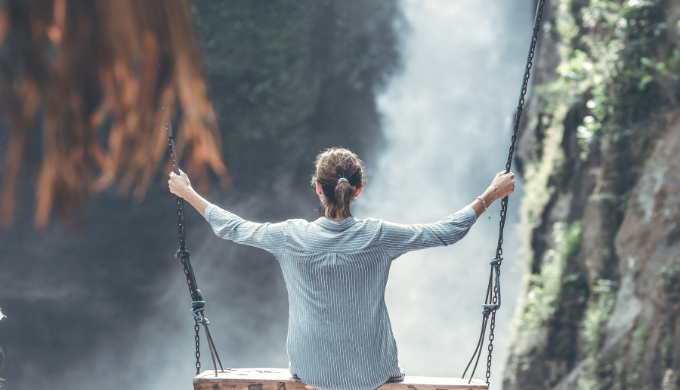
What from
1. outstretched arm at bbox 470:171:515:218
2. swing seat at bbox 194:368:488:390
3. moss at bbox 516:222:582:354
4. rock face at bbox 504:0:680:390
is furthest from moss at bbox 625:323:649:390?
outstretched arm at bbox 470:171:515:218

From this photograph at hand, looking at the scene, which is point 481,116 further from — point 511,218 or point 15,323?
point 15,323

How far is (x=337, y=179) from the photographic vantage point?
143 centimetres

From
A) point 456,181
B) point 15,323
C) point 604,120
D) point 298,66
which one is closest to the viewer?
point 604,120

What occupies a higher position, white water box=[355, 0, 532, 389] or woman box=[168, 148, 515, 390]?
white water box=[355, 0, 532, 389]

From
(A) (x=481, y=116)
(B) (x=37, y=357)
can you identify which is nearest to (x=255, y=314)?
(B) (x=37, y=357)

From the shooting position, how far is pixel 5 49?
1.40 ft

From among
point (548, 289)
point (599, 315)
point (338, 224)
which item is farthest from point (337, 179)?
point (548, 289)

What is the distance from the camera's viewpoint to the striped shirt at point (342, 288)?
140 centimetres

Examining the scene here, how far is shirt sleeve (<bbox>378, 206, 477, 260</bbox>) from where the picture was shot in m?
1.41

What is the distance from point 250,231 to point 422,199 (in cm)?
802

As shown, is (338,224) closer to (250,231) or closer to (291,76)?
(250,231)

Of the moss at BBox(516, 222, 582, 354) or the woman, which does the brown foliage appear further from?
the moss at BBox(516, 222, 582, 354)

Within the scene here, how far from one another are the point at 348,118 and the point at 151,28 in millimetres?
8759

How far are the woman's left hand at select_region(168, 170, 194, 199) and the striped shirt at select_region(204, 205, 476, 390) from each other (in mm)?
363
